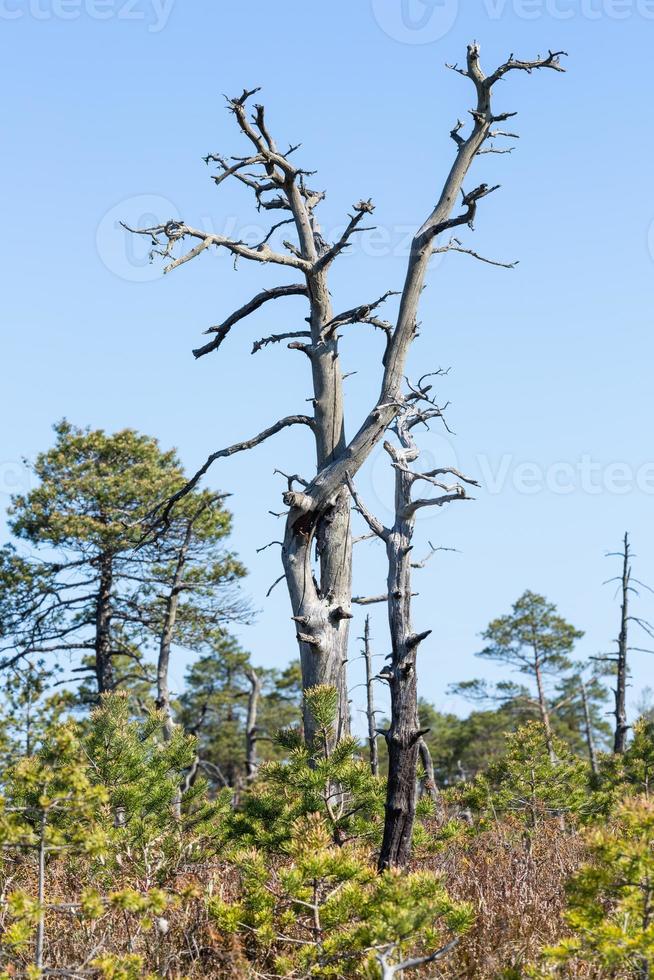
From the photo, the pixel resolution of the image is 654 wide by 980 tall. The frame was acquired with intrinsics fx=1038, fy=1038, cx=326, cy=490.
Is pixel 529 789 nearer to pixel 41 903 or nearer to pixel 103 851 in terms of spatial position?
pixel 103 851

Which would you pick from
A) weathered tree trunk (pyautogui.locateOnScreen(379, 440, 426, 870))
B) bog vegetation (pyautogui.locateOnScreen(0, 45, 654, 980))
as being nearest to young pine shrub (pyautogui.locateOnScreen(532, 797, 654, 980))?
bog vegetation (pyautogui.locateOnScreen(0, 45, 654, 980))

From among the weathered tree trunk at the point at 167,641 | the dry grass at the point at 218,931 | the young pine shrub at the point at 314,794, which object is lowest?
the dry grass at the point at 218,931

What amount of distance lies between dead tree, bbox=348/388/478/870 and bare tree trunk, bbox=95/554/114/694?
1217 centimetres

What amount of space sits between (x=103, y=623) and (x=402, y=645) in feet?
46.5

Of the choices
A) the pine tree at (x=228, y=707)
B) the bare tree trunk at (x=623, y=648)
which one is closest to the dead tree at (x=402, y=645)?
the bare tree trunk at (x=623, y=648)

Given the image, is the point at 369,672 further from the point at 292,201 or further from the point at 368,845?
Result: the point at 368,845

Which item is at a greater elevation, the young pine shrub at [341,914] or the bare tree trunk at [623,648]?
the bare tree trunk at [623,648]

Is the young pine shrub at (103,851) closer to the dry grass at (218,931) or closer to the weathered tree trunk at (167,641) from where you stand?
the dry grass at (218,931)

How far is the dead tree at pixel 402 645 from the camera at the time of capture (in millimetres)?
7016

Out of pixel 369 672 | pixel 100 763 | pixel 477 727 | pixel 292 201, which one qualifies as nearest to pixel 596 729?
pixel 477 727

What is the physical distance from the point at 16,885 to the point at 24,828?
292cm

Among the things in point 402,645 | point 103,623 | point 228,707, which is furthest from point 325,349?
point 228,707

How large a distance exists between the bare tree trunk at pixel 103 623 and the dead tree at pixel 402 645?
12171 millimetres

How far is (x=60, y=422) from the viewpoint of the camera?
2172cm
